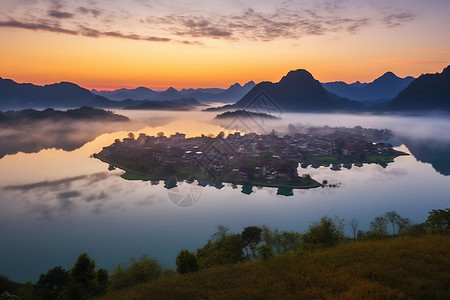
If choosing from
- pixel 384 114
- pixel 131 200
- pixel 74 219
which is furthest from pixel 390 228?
pixel 384 114

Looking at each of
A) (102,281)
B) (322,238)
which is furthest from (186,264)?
(322,238)

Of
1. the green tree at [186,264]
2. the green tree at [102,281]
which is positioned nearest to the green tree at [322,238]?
the green tree at [186,264]

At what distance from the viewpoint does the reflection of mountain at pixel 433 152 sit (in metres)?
58.0

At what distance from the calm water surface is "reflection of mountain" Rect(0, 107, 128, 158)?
29978mm

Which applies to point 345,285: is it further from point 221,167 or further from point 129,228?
point 221,167

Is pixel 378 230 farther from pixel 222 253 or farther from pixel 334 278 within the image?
pixel 334 278

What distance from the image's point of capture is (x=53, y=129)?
4705 inches

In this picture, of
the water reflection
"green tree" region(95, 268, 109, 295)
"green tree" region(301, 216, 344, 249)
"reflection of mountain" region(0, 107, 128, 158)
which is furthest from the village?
"green tree" region(95, 268, 109, 295)

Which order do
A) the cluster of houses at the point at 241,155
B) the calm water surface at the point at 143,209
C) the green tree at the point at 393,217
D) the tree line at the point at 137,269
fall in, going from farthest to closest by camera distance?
the cluster of houses at the point at 241,155 → the calm water surface at the point at 143,209 → the green tree at the point at 393,217 → the tree line at the point at 137,269

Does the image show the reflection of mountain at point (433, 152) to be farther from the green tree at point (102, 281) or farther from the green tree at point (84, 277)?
the green tree at point (84, 277)

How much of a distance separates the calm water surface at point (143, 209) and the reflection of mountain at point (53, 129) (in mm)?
29978

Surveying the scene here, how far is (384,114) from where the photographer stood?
188 meters

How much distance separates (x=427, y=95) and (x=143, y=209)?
211 m

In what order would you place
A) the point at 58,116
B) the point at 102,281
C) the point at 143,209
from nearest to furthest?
the point at 102,281 < the point at 143,209 < the point at 58,116
